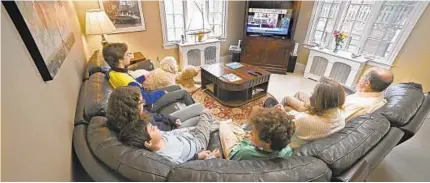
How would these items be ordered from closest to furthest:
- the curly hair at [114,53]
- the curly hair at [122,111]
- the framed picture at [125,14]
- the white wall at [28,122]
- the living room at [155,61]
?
the white wall at [28,122] < the living room at [155,61] < the curly hair at [122,111] < the curly hair at [114,53] < the framed picture at [125,14]

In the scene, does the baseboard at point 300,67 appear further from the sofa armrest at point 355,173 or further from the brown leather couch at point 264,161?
the sofa armrest at point 355,173

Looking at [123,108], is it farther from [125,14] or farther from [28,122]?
[125,14]

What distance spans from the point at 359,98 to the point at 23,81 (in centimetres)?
222

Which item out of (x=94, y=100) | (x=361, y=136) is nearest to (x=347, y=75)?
(x=361, y=136)

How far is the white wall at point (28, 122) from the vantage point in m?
0.64

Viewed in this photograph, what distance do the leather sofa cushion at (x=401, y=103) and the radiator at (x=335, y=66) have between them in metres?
1.57

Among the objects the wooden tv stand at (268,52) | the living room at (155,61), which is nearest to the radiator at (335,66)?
the living room at (155,61)

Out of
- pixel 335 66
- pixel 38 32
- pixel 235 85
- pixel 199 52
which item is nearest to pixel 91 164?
pixel 38 32

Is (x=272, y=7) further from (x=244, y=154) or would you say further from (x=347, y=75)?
(x=244, y=154)

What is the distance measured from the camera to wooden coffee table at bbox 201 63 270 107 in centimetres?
257

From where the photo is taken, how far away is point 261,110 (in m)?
1.07

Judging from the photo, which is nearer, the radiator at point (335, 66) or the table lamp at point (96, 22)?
the table lamp at point (96, 22)

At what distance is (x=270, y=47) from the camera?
3.78 metres

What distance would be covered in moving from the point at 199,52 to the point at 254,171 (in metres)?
3.24
